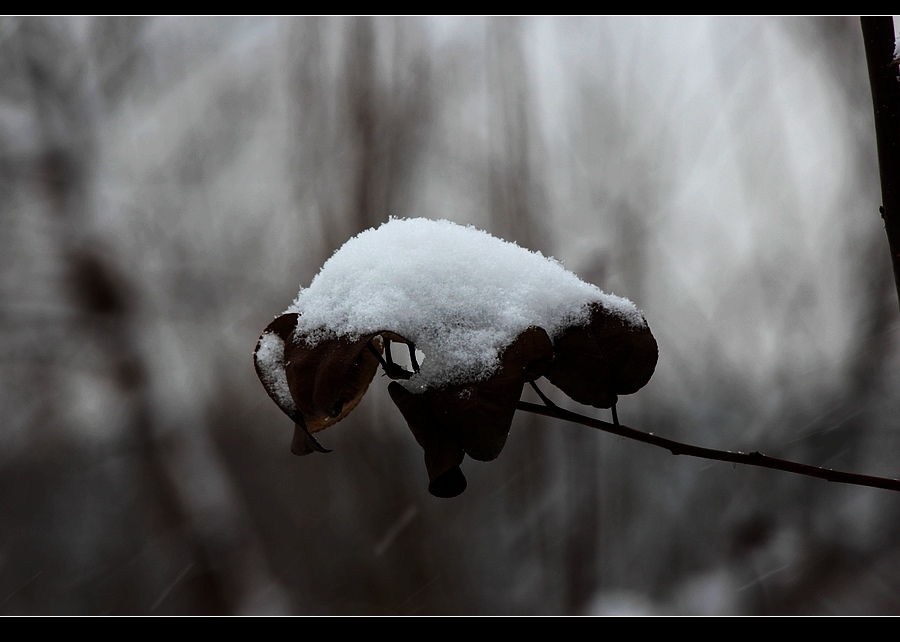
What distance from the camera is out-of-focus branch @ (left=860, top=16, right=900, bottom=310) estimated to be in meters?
0.40

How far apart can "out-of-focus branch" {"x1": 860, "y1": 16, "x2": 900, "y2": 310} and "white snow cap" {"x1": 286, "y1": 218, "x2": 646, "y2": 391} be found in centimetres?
20

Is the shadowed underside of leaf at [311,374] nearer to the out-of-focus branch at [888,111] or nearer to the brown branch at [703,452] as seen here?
the brown branch at [703,452]

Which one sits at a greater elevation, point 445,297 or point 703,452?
point 445,297

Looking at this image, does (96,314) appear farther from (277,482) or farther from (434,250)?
(434,250)

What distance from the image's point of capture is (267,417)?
193 cm

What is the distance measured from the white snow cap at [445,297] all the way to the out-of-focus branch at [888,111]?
0.66ft

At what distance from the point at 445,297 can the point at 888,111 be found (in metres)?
0.33

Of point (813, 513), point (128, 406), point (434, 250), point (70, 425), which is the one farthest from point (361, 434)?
point (434, 250)

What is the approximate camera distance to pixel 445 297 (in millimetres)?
335

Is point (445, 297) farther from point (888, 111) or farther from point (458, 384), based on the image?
point (888, 111)

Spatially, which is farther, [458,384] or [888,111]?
[888,111]

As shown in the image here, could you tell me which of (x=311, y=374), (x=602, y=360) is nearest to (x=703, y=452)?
(x=602, y=360)

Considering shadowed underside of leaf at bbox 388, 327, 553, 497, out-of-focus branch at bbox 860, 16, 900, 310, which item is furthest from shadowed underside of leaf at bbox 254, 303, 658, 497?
out-of-focus branch at bbox 860, 16, 900, 310

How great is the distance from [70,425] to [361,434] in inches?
34.4
